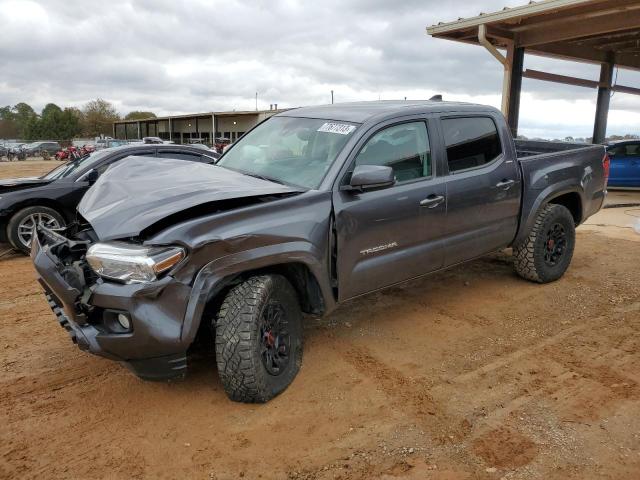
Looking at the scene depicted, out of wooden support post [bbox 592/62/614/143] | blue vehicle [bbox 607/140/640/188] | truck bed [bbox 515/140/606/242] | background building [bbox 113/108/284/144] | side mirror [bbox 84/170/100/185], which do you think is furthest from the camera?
background building [bbox 113/108/284/144]

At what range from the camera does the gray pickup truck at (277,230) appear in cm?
265

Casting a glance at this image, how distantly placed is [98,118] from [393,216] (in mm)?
82661

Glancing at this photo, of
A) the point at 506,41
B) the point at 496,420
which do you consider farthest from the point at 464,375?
the point at 506,41

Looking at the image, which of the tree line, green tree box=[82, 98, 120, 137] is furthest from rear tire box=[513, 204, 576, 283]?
green tree box=[82, 98, 120, 137]

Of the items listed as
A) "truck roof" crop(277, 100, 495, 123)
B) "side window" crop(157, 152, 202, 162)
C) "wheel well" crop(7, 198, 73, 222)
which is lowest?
"wheel well" crop(7, 198, 73, 222)

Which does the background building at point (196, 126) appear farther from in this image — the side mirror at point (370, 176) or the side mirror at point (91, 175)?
the side mirror at point (370, 176)

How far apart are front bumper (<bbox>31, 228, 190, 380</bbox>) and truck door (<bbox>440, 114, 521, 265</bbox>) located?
93.7 inches

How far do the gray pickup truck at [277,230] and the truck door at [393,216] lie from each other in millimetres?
11

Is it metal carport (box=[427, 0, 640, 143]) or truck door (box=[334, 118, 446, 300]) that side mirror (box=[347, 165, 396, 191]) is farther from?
metal carport (box=[427, 0, 640, 143])

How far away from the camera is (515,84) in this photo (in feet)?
39.8

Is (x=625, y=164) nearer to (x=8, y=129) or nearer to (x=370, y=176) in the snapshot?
(x=370, y=176)

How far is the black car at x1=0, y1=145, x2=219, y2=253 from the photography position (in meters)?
A: 6.59

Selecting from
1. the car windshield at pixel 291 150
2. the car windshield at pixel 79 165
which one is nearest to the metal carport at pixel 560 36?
the car windshield at pixel 291 150

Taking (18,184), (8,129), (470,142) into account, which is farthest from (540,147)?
(8,129)
